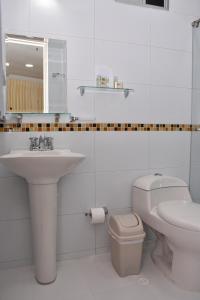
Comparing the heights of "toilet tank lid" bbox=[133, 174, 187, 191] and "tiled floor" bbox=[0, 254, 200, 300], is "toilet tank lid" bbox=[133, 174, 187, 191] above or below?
above

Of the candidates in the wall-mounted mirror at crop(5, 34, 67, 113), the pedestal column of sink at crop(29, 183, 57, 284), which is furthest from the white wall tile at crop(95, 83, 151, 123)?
the pedestal column of sink at crop(29, 183, 57, 284)

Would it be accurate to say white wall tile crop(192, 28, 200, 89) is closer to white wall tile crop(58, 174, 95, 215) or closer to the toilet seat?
the toilet seat

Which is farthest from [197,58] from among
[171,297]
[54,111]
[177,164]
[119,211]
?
[171,297]

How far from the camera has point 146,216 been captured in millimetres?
1631

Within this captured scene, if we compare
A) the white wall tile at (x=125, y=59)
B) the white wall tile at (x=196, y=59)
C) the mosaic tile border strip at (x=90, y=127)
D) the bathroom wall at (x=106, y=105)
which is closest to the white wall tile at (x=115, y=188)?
the bathroom wall at (x=106, y=105)

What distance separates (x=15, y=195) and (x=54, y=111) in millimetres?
633

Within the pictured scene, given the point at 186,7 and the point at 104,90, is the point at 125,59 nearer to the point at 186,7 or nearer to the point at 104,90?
the point at 104,90

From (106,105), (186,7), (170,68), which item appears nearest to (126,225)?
(106,105)

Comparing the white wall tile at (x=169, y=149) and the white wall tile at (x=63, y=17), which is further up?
the white wall tile at (x=63, y=17)

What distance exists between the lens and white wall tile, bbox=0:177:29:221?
156 centimetres

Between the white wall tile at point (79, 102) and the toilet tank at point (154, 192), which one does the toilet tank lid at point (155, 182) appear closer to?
the toilet tank at point (154, 192)

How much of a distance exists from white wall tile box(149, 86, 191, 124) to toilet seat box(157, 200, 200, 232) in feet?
2.21

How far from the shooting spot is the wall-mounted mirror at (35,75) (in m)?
1.52

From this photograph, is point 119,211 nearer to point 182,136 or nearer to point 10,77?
point 182,136
